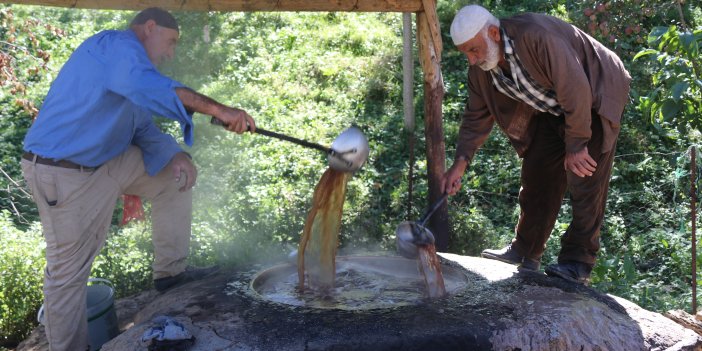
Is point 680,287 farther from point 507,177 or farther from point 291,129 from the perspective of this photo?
point 291,129

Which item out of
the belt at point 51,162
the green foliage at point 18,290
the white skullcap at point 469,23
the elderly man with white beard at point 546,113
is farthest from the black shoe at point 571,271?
the green foliage at point 18,290

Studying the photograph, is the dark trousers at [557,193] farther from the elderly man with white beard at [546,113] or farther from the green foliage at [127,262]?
the green foliage at [127,262]

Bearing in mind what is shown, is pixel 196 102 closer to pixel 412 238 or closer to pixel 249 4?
pixel 412 238

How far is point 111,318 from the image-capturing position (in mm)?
4523

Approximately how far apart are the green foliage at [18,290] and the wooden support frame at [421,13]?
7.07 ft

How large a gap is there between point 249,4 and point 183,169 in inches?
53.0

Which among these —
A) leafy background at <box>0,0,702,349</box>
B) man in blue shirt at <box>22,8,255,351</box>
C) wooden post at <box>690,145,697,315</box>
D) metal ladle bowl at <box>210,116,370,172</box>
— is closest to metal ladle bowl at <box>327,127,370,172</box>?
metal ladle bowl at <box>210,116,370,172</box>

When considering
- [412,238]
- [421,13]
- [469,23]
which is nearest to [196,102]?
[412,238]

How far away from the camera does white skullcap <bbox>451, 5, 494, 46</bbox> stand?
4020 millimetres

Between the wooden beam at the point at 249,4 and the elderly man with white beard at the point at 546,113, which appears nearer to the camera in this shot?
the elderly man with white beard at the point at 546,113

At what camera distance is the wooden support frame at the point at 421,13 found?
4824mm

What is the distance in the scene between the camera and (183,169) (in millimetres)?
4496

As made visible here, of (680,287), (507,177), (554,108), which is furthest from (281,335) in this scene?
(507,177)

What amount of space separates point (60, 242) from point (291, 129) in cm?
469
